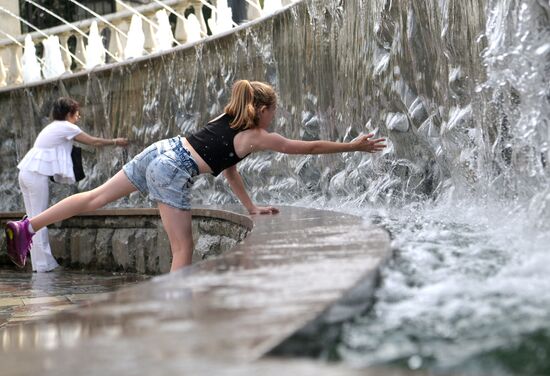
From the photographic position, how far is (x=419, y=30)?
550cm

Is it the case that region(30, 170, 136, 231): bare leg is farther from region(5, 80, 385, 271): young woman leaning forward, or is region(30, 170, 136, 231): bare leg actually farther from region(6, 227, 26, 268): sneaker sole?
region(6, 227, 26, 268): sneaker sole

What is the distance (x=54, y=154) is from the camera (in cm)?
882

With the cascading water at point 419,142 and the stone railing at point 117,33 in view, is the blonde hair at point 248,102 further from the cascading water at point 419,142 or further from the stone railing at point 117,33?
the stone railing at point 117,33

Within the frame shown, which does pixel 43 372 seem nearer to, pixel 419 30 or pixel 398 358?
pixel 398 358

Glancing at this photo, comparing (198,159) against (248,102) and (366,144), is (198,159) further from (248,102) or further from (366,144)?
(366,144)

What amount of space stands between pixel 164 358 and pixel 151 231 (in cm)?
710

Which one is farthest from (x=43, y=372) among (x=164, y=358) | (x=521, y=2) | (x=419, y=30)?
(x=419, y=30)

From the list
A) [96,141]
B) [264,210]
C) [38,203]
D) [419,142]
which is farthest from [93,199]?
[38,203]

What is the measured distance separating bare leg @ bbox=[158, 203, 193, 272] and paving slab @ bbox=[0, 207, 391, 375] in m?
2.74

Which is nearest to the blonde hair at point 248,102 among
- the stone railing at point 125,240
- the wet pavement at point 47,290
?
the wet pavement at point 47,290

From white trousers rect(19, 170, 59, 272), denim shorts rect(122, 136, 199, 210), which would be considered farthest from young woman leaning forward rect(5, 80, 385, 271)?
white trousers rect(19, 170, 59, 272)

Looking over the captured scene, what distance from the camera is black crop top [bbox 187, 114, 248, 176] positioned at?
17.2 ft

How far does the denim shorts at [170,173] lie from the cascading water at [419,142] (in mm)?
902

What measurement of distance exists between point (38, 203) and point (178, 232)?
3804 millimetres
